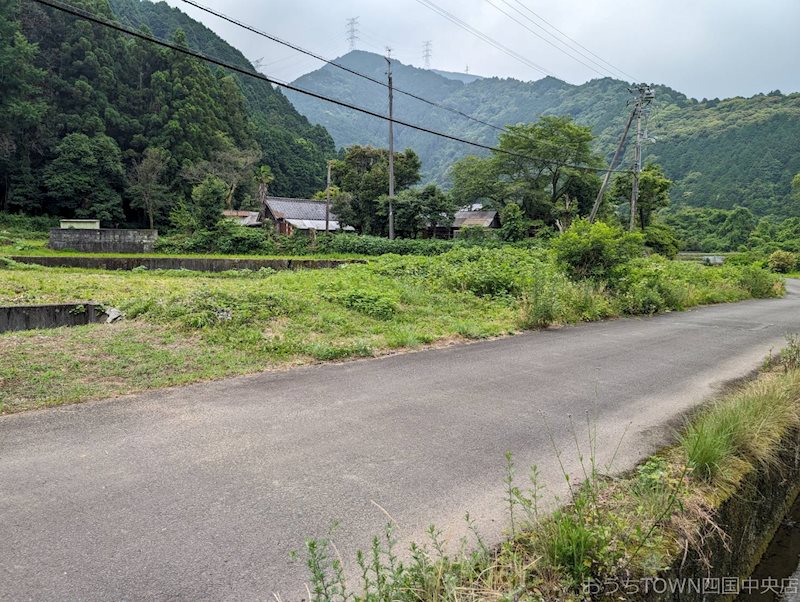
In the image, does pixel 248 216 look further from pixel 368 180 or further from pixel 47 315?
pixel 47 315

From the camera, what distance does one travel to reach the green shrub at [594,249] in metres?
11.3

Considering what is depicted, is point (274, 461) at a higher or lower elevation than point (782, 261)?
lower

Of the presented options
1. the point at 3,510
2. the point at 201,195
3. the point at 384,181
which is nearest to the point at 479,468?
the point at 3,510

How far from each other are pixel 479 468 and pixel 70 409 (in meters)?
3.43

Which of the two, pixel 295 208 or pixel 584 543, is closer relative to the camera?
pixel 584 543

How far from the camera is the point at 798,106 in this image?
54.0 meters

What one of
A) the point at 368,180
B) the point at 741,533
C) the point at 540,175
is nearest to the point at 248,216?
the point at 368,180

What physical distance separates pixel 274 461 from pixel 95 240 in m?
24.5

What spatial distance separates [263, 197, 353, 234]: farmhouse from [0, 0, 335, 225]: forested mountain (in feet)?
12.6

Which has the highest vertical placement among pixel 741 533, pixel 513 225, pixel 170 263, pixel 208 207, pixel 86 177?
pixel 86 177

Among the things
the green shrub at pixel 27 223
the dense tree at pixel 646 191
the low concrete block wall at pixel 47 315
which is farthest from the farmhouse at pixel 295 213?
the low concrete block wall at pixel 47 315

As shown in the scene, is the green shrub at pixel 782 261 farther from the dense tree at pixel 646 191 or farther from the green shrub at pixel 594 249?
the green shrub at pixel 594 249

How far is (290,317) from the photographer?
25.6ft

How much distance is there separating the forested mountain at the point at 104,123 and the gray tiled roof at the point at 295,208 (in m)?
3.91
